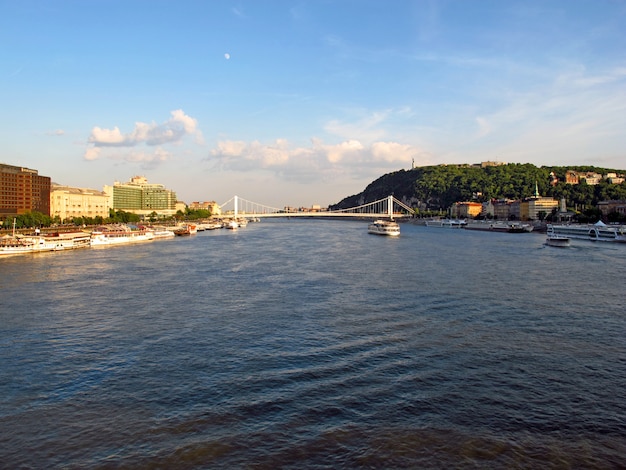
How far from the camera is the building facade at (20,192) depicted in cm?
4928

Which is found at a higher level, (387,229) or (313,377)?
(387,229)

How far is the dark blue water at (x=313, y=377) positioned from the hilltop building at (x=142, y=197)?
6936 cm

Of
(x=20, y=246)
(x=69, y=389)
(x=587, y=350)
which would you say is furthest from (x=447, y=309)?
(x=20, y=246)

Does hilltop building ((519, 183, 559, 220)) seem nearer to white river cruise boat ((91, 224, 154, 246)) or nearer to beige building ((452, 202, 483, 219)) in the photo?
beige building ((452, 202, 483, 219))

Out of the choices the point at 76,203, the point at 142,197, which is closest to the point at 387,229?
the point at 76,203

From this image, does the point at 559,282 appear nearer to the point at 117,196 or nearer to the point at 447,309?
the point at 447,309

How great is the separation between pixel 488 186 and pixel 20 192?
80.9 m

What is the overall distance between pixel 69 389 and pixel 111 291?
327 inches

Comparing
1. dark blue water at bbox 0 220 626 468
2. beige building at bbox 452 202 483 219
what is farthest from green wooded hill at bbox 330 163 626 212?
dark blue water at bbox 0 220 626 468

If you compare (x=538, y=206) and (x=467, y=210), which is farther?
(x=467, y=210)

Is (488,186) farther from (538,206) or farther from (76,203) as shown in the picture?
(76,203)

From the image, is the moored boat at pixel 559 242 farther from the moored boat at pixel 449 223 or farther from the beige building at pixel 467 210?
the beige building at pixel 467 210

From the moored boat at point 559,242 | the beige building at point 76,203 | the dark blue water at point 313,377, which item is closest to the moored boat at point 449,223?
the moored boat at point 559,242

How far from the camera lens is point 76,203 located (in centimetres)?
6034
